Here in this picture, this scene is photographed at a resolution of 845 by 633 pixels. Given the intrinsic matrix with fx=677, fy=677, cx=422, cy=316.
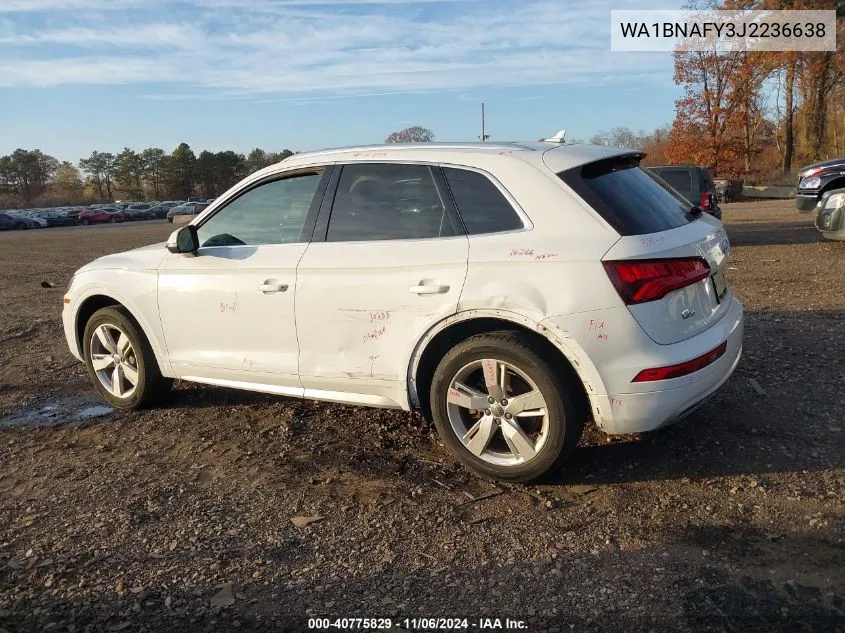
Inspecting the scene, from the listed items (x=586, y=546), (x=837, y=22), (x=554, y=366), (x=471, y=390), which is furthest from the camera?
(x=837, y=22)

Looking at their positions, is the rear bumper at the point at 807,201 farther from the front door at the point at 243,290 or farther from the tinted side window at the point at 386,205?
the front door at the point at 243,290

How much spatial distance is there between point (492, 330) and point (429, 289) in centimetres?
41

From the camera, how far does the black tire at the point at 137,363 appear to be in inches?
195

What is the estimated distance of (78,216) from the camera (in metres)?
58.4

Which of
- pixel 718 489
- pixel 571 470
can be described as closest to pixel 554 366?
pixel 571 470

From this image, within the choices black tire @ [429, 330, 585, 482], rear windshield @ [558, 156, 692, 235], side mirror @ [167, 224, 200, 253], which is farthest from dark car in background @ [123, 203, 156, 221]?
rear windshield @ [558, 156, 692, 235]

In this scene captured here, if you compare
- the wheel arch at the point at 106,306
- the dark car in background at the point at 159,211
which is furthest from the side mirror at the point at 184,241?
the dark car in background at the point at 159,211

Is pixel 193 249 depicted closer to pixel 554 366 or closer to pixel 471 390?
pixel 471 390

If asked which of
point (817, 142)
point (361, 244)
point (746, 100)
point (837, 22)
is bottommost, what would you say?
point (361, 244)

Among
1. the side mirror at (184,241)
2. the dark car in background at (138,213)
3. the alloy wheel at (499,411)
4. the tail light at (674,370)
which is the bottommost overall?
the alloy wheel at (499,411)

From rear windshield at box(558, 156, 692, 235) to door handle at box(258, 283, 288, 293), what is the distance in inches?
69.8

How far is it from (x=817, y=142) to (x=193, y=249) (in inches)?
1803

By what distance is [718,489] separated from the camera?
3.55m

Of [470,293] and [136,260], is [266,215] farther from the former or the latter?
[470,293]
